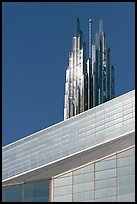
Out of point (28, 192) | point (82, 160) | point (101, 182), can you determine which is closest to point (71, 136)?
point (82, 160)

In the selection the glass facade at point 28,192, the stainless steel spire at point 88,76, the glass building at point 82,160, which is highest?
the stainless steel spire at point 88,76

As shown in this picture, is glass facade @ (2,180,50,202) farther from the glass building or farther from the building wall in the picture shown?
the building wall

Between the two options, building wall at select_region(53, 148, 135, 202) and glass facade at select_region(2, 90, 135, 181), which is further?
glass facade at select_region(2, 90, 135, 181)

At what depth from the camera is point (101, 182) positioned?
1712cm

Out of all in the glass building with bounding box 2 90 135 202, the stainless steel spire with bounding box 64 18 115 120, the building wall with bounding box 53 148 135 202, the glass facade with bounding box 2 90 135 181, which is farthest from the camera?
the stainless steel spire with bounding box 64 18 115 120

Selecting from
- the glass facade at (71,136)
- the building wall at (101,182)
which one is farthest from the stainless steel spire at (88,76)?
the building wall at (101,182)

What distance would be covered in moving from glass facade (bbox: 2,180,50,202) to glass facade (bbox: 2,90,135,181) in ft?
3.31

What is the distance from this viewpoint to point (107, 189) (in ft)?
55.3

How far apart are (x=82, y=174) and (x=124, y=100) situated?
270 cm

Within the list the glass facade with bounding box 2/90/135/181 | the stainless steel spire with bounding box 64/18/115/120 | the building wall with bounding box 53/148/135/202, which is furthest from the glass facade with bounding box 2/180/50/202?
the stainless steel spire with bounding box 64/18/115/120

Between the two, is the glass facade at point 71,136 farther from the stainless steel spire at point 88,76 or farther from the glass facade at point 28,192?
the stainless steel spire at point 88,76

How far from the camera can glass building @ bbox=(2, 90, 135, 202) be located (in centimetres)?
1667

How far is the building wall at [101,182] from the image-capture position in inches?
641

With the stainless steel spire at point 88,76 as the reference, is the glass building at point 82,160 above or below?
below
